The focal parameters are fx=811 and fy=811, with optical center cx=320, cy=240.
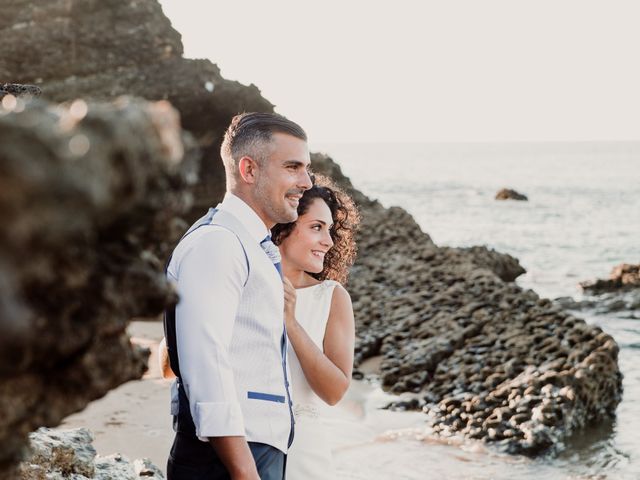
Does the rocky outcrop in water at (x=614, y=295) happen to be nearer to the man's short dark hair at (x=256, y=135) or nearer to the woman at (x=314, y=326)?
the woman at (x=314, y=326)

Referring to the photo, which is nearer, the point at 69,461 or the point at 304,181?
the point at 304,181

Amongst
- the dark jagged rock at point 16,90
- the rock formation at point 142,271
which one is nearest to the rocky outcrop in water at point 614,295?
the rock formation at point 142,271

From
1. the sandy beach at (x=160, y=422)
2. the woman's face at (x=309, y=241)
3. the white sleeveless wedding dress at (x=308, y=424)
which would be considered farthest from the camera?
the sandy beach at (x=160, y=422)

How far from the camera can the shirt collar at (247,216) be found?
2895 millimetres

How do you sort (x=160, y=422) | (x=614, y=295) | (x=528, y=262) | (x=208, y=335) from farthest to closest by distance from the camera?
(x=528, y=262) → (x=614, y=295) → (x=160, y=422) → (x=208, y=335)

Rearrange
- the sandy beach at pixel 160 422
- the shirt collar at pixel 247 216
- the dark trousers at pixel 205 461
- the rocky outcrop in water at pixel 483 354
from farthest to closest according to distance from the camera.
A: the rocky outcrop in water at pixel 483 354, the sandy beach at pixel 160 422, the shirt collar at pixel 247 216, the dark trousers at pixel 205 461

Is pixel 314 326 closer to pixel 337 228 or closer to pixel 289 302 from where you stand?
pixel 289 302

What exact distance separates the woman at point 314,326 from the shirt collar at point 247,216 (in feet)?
1.48

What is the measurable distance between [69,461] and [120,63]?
14.2 meters

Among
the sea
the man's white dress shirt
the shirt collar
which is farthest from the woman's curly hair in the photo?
the sea

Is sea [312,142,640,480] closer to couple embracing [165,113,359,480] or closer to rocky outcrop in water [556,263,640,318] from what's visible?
rocky outcrop in water [556,263,640,318]

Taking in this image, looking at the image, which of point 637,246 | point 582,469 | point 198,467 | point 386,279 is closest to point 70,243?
point 198,467

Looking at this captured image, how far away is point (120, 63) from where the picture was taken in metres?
16.6

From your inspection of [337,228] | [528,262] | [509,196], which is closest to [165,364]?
[337,228]
